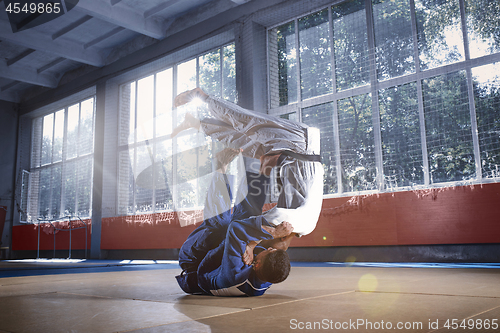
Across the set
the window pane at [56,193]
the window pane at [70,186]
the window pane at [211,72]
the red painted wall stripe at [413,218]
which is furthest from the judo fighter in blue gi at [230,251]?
the window pane at [56,193]

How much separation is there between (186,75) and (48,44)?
334cm

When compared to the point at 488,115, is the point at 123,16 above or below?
above

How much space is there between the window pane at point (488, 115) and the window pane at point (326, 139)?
7.19 feet

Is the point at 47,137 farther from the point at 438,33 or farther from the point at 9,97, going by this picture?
the point at 438,33

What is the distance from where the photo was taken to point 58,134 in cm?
1193

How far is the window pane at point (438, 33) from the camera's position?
5789 mm

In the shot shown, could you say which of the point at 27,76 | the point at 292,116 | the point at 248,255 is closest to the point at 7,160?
the point at 27,76

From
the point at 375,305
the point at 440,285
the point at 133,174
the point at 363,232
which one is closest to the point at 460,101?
the point at 363,232

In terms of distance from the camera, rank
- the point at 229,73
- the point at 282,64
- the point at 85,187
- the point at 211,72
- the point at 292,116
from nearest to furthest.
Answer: the point at 292,116 < the point at 282,64 < the point at 229,73 < the point at 211,72 < the point at 85,187

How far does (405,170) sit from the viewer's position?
5977 mm

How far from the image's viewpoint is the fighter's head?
2.07 m

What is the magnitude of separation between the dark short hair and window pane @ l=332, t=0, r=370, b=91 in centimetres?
514

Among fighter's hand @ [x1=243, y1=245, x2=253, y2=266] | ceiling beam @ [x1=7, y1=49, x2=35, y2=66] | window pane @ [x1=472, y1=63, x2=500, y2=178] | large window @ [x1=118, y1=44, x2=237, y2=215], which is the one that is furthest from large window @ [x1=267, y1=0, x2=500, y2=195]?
ceiling beam @ [x1=7, y1=49, x2=35, y2=66]

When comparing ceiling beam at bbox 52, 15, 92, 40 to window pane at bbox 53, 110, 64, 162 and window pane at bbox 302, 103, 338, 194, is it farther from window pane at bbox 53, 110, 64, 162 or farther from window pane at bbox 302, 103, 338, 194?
window pane at bbox 302, 103, 338, 194
